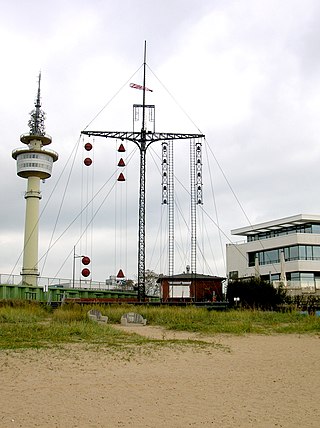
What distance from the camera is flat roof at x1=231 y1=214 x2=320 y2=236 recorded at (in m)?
68.6

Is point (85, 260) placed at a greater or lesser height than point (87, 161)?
lesser

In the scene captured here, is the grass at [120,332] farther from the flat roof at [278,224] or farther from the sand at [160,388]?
the flat roof at [278,224]

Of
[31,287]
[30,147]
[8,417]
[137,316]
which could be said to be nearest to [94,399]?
[8,417]

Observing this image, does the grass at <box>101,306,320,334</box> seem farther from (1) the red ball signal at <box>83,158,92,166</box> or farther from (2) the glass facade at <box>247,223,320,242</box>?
(2) the glass facade at <box>247,223,320,242</box>

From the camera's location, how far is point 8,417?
8055 mm

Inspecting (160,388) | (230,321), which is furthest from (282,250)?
(160,388)

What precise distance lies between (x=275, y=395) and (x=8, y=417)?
16.3ft

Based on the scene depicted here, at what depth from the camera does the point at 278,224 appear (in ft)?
236

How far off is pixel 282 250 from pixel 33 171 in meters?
33.1

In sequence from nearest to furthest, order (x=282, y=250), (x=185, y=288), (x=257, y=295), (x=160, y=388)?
(x=160, y=388), (x=257, y=295), (x=185, y=288), (x=282, y=250)

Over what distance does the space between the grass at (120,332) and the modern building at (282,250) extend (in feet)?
110

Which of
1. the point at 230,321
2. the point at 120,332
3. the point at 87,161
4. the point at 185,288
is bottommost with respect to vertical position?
the point at 120,332

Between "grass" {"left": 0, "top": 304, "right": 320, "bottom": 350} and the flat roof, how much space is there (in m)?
39.7

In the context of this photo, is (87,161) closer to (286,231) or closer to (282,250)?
(282,250)
